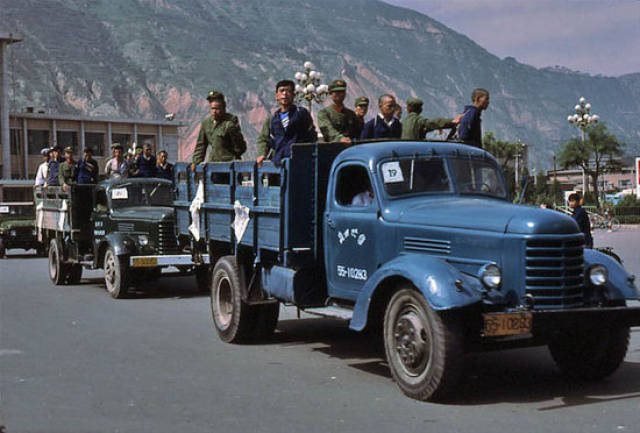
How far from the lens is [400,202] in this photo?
8398 millimetres

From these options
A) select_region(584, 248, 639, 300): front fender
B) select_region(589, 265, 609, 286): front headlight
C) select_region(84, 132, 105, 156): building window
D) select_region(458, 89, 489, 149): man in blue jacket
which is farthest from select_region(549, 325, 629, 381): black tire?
select_region(84, 132, 105, 156): building window

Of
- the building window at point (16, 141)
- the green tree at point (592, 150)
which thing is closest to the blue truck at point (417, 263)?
the green tree at point (592, 150)

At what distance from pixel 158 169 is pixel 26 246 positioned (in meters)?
Result: 13.3

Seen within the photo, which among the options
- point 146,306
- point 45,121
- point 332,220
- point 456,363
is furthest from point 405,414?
point 45,121

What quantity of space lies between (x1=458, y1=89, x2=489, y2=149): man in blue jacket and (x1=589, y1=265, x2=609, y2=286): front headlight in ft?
8.78

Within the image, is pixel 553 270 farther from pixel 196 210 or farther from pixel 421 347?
pixel 196 210

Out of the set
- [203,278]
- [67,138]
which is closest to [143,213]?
[203,278]

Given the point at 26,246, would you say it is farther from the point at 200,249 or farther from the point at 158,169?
the point at 200,249

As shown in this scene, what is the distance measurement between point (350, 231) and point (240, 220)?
2.03m

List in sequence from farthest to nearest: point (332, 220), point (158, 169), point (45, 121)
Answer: point (45, 121) < point (158, 169) < point (332, 220)

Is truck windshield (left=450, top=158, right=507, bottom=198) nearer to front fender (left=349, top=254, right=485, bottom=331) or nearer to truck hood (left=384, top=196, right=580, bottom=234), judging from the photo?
truck hood (left=384, top=196, right=580, bottom=234)

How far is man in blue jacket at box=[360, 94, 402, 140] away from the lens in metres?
10.5

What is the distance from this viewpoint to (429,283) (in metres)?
7.23

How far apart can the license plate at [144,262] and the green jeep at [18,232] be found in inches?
582
